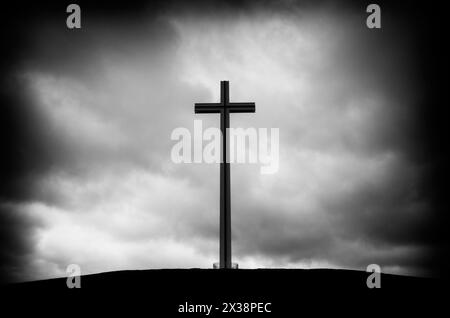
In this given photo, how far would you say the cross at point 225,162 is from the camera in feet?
31.7

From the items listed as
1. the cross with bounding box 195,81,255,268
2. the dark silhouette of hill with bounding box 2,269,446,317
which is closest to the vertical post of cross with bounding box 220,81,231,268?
the cross with bounding box 195,81,255,268

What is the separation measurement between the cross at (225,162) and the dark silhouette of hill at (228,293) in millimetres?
1210

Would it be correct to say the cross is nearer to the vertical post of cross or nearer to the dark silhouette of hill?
the vertical post of cross

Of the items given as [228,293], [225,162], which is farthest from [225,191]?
[228,293]

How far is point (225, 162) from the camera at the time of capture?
33.9ft

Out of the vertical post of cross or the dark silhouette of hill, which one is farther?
the vertical post of cross

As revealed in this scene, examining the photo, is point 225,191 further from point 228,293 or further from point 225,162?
point 228,293

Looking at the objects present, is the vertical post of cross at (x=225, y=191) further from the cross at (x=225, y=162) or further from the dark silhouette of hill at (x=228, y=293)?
the dark silhouette of hill at (x=228, y=293)

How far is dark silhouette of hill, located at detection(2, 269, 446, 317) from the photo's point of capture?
24.2 ft

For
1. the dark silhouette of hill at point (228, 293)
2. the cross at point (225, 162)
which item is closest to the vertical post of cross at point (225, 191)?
the cross at point (225, 162)

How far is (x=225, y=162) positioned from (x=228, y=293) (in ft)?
11.6

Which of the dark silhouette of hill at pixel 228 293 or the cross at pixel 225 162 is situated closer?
the dark silhouette of hill at pixel 228 293

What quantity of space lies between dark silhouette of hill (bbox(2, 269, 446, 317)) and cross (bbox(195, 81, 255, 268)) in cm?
121
